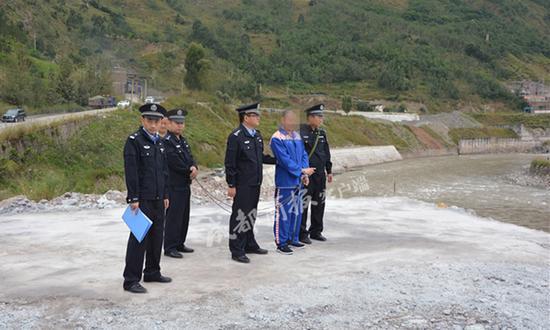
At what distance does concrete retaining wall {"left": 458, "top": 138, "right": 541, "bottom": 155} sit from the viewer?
6606 centimetres

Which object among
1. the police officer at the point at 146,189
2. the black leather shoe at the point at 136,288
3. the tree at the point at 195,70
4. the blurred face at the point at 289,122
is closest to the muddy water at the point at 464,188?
the blurred face at the point at 289,122

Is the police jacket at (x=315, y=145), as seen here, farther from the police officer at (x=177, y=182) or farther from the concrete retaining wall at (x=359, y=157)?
the concrete retaining wall at (x=359, y=157)

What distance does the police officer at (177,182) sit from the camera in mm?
6996

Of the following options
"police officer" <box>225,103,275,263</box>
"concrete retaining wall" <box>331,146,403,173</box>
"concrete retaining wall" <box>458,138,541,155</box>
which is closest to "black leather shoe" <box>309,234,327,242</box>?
"police officer" <box>225,103,275,263</box>

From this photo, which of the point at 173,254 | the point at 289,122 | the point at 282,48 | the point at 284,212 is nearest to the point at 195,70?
the point at 289,122

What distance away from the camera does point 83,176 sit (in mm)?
18625

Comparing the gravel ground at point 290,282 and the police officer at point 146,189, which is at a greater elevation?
the police officer at point 146,189

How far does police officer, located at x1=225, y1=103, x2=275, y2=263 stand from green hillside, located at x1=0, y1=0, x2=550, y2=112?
33394mm

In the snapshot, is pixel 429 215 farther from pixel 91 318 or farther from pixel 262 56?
pixel 262 56

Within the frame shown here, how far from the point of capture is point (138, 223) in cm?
530

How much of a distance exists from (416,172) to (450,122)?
128 ft

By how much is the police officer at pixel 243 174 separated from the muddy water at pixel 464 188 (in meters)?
12.2

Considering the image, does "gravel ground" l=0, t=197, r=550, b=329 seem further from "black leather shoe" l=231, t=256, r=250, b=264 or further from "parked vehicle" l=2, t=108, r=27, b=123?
"parked vehicle" l=2, t=108, r=27, b=123

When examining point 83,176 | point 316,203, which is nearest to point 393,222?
point 316,203
